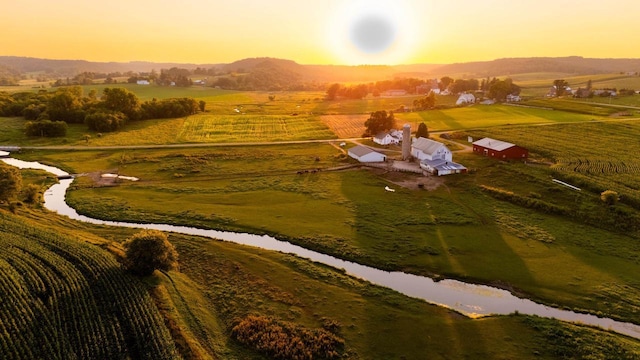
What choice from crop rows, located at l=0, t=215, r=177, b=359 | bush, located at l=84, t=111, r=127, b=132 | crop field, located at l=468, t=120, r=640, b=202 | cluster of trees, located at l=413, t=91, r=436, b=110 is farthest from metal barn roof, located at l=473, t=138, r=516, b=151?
bush, located at l=84, t=111, r=127, b=132

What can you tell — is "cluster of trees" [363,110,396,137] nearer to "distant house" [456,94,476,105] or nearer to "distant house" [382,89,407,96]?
"distant house" [456,94,476,105]

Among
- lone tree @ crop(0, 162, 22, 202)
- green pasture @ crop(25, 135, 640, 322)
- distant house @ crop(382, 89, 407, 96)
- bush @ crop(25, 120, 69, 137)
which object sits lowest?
green pasture @ crop(25, 135, 640, 322)

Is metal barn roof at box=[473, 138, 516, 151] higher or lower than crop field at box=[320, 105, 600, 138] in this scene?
lower

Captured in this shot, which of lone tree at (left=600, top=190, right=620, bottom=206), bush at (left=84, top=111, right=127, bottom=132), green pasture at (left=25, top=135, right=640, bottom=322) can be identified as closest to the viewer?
green pasture at (left=25, top=135, right=640, bottom=322)

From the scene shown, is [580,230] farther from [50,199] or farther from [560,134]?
[50,199]

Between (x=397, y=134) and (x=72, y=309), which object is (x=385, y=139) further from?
(x=72, y=309)

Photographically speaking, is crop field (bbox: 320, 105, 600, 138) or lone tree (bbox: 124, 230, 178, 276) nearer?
lone tree (bbox: 124, 230, 178, 276)

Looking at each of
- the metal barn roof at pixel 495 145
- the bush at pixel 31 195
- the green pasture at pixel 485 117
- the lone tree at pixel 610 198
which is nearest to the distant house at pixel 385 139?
the metal barn roof at pixel 495 145

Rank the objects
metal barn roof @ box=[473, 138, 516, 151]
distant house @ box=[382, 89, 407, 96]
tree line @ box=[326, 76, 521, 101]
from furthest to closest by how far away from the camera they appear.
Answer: distant house @ box=[382, 89, 407, 96] < tree line @ box=[326, 76, 521, 101] < metal barn roof @ box=[473, 138, 516, 151]
